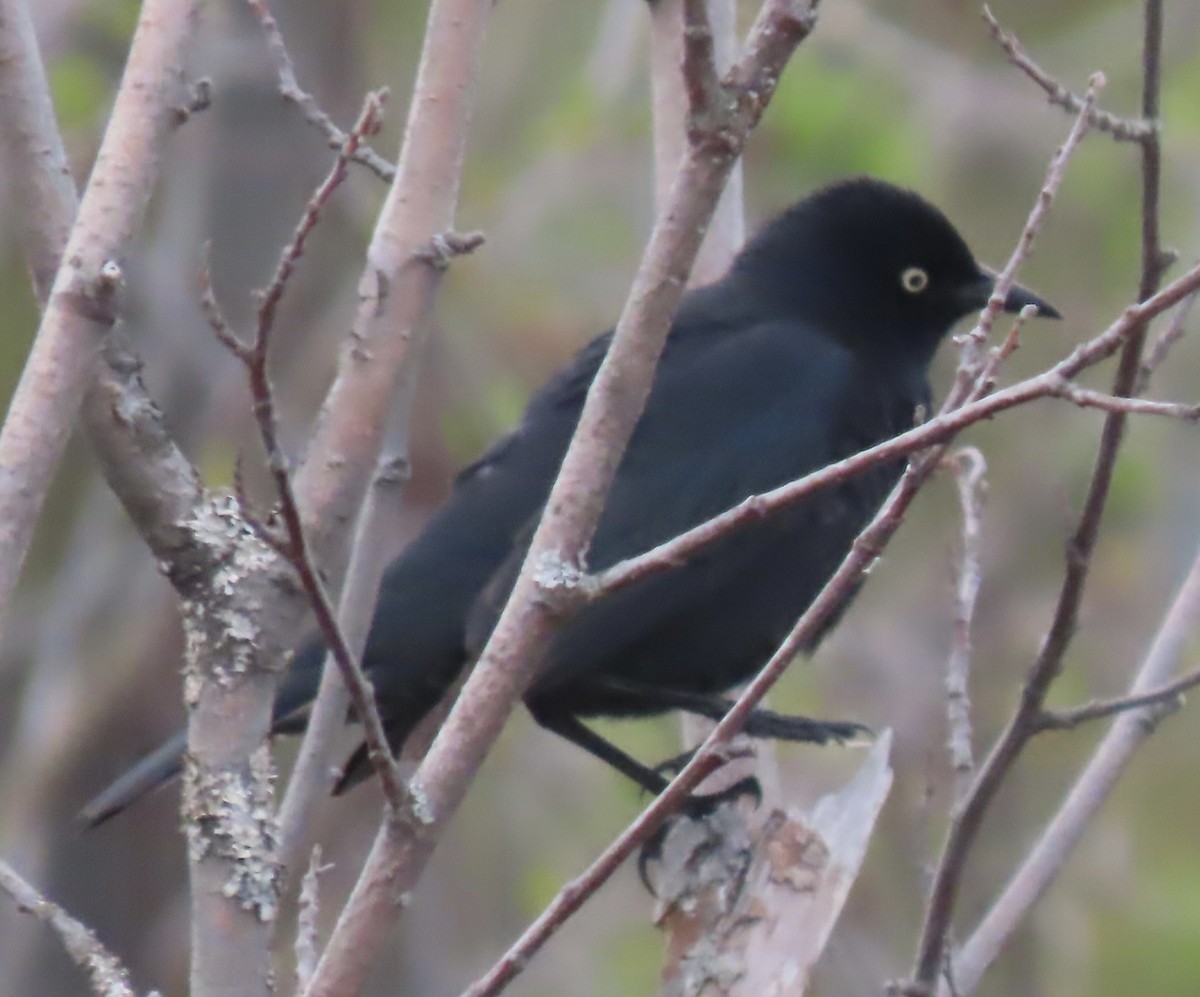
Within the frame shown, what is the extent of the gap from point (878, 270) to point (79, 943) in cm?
289

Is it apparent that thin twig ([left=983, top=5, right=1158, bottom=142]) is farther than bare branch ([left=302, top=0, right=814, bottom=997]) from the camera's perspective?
Yes

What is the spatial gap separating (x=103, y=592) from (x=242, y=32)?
79.5 inches

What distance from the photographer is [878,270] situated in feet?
14.6

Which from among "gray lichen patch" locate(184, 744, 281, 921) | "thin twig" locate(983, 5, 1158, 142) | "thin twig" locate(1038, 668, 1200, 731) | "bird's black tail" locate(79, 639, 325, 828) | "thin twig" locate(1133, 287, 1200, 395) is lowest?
"gray lichen patch" locate(184, 744, 281, 921)

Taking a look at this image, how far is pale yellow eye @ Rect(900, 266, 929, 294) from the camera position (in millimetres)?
4453

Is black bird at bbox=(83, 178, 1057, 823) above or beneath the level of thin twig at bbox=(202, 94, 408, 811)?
above

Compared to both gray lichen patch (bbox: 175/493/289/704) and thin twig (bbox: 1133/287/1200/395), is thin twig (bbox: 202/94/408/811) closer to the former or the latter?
gray lichen patch (bbox: 175/493/289/704)

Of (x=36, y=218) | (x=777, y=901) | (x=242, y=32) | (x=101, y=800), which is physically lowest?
(x=777, y=901)

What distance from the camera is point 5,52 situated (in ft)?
6.72

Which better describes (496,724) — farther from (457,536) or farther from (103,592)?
(103,592)

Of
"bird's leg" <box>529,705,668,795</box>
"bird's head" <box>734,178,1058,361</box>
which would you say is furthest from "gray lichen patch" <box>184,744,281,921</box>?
"bird's head" <box>734,178,1058,361</box>

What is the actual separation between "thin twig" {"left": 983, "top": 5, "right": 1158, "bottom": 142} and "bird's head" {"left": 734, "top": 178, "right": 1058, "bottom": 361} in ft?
5.42

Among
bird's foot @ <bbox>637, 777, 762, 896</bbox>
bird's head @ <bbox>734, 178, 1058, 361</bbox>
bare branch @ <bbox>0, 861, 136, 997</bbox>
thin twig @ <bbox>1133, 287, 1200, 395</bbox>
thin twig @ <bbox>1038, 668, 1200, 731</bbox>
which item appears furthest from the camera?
bird's head @ <bbox>734, 178, 1058, 361</bbox>

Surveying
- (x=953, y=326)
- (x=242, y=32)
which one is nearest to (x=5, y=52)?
(x=953, y=326)
